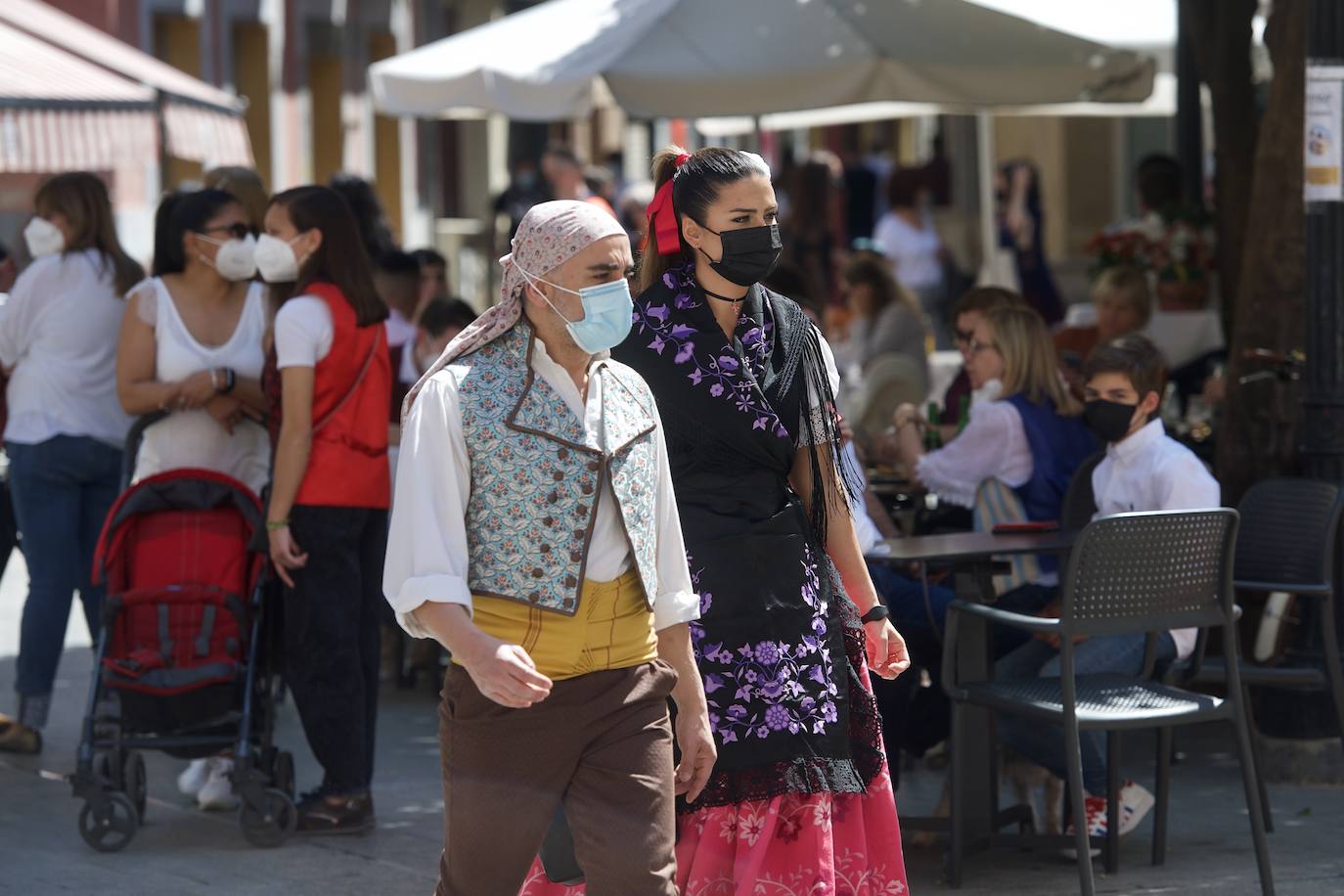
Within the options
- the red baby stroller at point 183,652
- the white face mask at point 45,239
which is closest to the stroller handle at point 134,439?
the red baby stroller at point 183,652

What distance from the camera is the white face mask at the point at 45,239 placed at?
7.61 metres

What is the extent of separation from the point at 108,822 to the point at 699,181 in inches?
111

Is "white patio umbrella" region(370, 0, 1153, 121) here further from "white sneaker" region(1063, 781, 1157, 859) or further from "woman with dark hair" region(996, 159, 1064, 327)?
"woman with dark hair" region(996, 159, 1064, 327)

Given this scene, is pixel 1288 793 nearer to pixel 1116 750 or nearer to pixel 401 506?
pixel 1116 750

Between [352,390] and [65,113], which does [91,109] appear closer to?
[65,113]

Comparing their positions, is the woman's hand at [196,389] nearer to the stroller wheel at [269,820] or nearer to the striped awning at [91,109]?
the stroller wheel at [269,820]

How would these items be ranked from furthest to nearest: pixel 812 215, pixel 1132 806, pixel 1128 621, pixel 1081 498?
pixel 812 215 → pixel 1081 498 → pixel 1132 806 → pixel 1128 621

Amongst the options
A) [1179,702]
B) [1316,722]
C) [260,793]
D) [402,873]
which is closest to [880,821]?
[1179,702]

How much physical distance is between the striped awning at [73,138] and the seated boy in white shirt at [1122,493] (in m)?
4.42

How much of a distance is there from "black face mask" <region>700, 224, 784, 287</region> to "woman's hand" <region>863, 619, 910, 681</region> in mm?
785

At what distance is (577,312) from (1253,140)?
5.89 meters

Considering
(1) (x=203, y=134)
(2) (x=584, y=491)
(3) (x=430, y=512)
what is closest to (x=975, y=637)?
(2) (x=584, y=491)

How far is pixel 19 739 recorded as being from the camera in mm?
7625

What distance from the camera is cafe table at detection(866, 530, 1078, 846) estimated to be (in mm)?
5984
